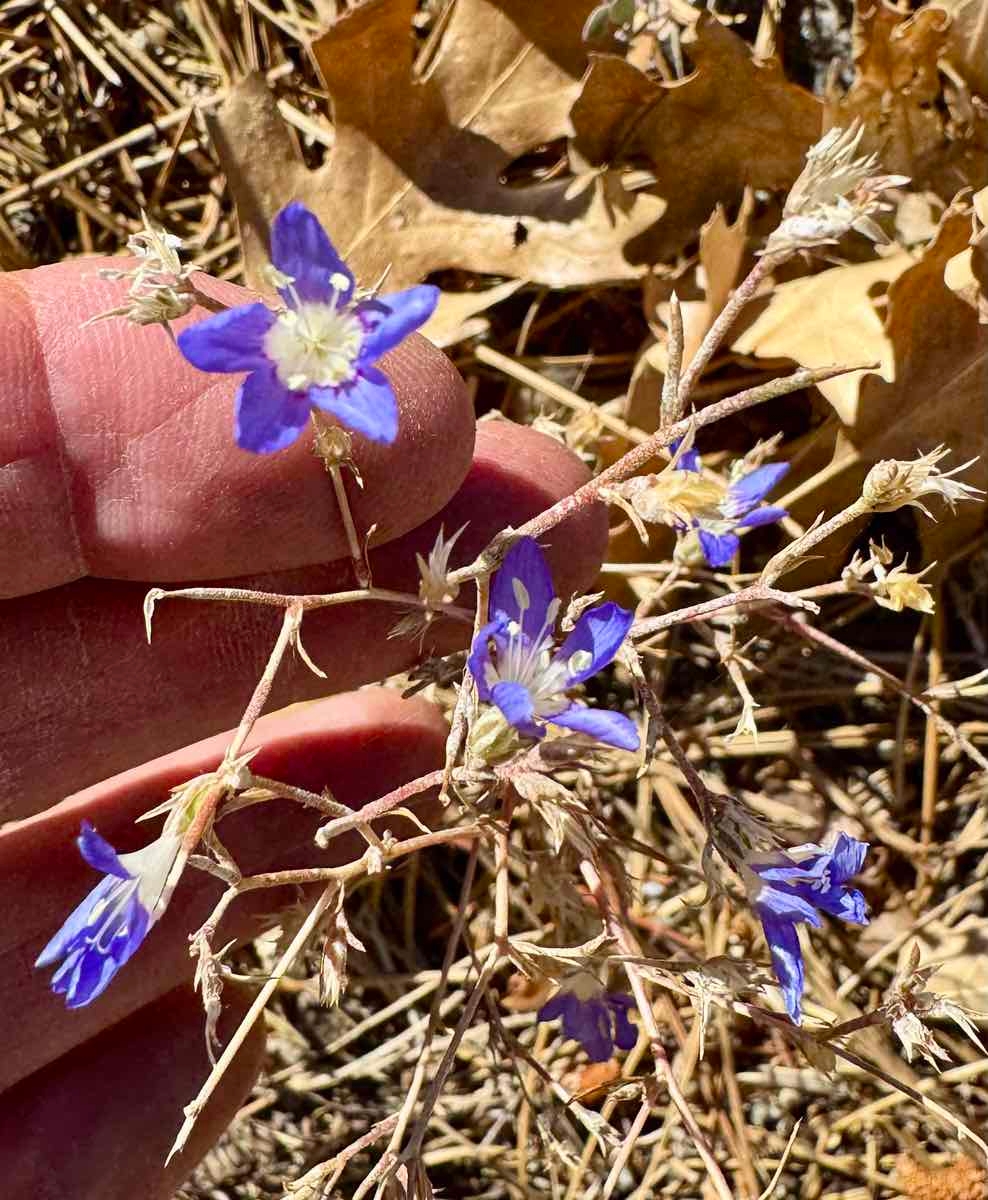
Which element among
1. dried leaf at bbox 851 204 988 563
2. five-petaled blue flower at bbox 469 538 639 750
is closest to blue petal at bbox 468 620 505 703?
five-petaled blue flower at bbox 469 538 639 750

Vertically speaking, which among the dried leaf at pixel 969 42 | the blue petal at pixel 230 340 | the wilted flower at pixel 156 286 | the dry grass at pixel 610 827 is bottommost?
the dry grass at pixel 610 827

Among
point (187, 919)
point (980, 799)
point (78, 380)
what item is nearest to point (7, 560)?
point (78, 380)

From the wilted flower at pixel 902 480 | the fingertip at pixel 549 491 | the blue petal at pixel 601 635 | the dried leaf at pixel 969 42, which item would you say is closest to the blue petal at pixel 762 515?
the wilted flower at pixel 902 480

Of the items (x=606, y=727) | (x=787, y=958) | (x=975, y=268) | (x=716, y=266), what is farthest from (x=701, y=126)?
(x=787, y=958)

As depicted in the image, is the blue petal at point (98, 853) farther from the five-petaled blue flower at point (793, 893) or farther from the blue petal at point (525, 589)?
the five-petaled blue flower at point (793, 893)

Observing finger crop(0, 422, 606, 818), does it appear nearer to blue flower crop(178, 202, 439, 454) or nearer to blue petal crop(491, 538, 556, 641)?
blue petal crop(491, 538, 556, 641)
